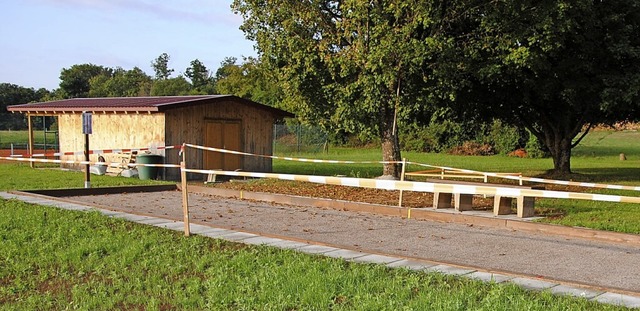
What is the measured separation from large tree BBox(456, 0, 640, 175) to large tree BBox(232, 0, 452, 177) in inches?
58.8

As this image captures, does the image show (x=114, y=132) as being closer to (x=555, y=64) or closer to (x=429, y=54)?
(x=429, y=54)

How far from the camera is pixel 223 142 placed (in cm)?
2286

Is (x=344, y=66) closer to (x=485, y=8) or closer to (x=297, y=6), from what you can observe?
(x=297, y=6)

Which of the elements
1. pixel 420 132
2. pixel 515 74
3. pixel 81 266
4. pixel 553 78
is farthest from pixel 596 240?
pixel 420 132

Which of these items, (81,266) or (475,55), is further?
(475,55)

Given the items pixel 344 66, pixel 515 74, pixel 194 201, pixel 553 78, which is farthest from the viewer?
pixel 553 78

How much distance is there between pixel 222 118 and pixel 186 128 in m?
1.58

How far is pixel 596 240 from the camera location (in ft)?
31.5

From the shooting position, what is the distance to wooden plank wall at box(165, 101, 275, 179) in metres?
21.5

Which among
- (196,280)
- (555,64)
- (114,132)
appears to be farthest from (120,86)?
(196,280)

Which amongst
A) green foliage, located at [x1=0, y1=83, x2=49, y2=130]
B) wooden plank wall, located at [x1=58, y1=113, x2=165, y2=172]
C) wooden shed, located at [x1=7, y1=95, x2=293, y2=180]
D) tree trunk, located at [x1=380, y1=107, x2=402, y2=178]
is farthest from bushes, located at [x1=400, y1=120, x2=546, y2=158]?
green foliage, located at [x1=0, y1=83, x2=49, y2=130]

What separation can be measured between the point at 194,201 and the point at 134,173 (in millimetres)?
7935

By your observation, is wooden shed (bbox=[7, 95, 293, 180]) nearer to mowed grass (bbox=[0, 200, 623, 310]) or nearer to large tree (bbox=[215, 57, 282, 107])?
mowed grass (bbox=[0, 200, 623, 310])

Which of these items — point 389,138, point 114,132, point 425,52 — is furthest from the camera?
point 114,132
